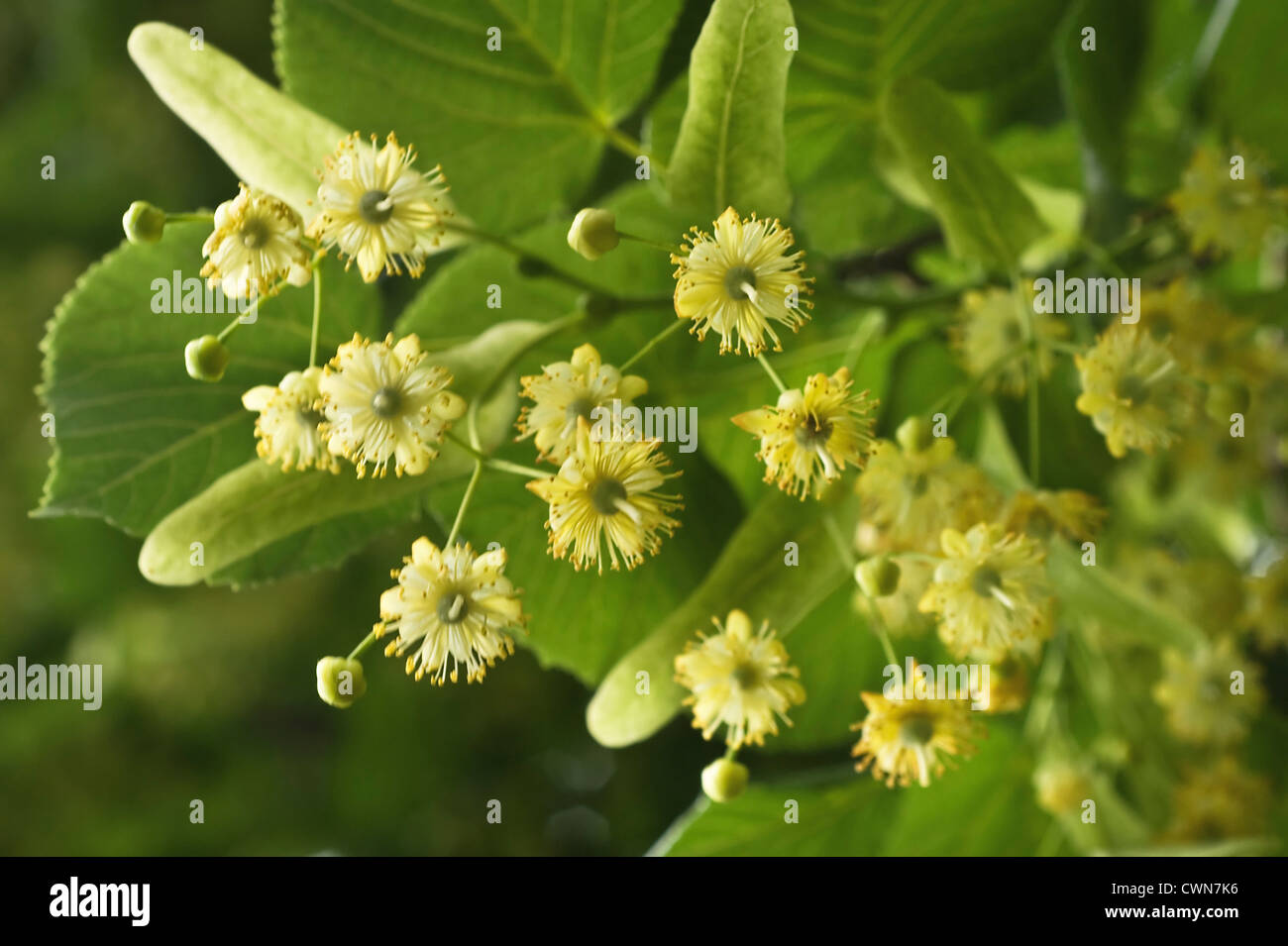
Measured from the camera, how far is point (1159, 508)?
1095mm

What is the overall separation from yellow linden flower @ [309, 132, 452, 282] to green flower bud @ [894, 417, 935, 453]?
0.26 metres

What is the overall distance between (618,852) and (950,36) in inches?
46.6

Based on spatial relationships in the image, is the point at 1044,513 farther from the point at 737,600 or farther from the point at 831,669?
the point at 831,669

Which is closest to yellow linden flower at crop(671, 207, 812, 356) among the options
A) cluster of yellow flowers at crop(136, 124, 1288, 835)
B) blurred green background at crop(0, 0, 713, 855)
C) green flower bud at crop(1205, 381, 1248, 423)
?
cluster of yellow flowers at crop(136, 124, 1288, 835)

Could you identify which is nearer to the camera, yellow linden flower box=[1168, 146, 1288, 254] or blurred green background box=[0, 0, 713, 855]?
yellow linden flower box=[1168, 146, 1288, 254]

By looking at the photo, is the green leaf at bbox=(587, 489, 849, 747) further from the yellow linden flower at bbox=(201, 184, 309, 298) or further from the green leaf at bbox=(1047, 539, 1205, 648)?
the yellow linden flower at bbox=(201, 184, 309, 298)

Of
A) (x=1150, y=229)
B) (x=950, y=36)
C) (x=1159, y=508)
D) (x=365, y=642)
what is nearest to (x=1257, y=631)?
(x=1159, y=508)

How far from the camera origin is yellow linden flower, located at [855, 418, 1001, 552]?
1.96ft

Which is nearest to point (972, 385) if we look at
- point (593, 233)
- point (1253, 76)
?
point (593, 233)

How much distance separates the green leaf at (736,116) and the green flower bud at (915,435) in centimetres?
13

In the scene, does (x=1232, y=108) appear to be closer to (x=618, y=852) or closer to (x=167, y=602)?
(x=618, y=852)

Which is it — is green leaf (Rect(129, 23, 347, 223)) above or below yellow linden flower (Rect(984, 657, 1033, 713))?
above

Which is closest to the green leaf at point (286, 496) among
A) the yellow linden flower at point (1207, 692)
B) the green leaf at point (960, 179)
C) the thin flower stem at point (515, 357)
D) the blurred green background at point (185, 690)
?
the thin flower stem at point (515, 357)

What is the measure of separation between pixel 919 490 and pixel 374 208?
0.33 metres
